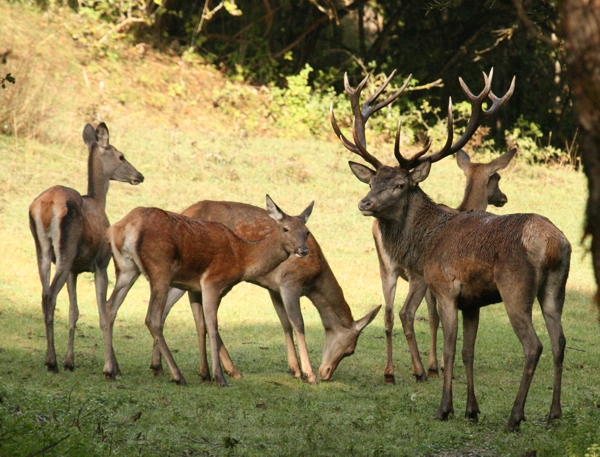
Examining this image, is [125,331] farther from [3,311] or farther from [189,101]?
[189,101]

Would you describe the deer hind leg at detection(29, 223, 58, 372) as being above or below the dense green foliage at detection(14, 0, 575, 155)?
below

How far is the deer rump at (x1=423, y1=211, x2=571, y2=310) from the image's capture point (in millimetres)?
6793

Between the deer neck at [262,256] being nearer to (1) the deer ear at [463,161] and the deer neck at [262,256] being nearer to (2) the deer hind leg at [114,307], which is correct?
(2) the deer hind leg at [114,307]

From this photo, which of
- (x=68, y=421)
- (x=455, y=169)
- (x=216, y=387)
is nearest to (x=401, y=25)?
(x=455, y=169)

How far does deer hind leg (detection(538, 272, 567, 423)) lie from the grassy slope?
0.13m

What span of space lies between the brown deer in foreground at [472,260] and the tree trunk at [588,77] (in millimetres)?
3425

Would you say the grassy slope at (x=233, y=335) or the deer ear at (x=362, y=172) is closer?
the grassy slope at (x=233, y=335)

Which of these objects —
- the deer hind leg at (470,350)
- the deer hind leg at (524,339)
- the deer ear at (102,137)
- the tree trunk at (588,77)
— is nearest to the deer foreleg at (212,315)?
the deer hind leg at (470,350)

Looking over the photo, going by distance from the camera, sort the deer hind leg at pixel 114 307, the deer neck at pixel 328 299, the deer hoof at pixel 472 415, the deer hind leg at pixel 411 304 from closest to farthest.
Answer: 1. the deer hoof at pixel 472 415
2. the deer hind leg at pixel 114 307
3. the deer hind leg at pixel 411 304
4. the deer neck at pixel 328 299

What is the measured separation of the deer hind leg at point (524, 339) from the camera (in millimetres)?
6789

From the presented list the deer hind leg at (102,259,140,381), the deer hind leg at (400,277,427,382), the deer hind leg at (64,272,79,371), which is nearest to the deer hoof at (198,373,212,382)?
the deer hind leg at (102,259,140,381)

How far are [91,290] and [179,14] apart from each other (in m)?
10.8

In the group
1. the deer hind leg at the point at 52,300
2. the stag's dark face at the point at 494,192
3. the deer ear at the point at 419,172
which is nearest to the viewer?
the deer ear at the point at 419,172

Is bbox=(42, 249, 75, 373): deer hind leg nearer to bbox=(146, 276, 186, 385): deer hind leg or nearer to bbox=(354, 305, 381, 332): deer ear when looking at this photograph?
bbox=(146, 276, 186, 385): deer hind leg
